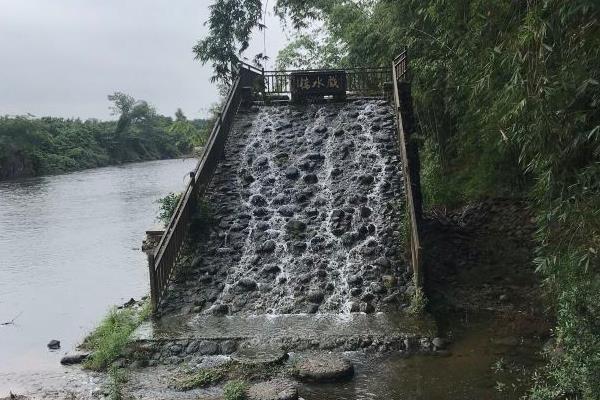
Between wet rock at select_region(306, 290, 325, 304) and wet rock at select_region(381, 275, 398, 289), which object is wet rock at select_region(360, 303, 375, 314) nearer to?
wet rock at select_region(381, 275, 398, 289)

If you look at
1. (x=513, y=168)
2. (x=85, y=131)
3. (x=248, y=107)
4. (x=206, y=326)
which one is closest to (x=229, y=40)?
(x=248, y=107)

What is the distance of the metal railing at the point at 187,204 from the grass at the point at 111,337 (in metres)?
0.47

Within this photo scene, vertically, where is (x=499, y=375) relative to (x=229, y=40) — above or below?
below

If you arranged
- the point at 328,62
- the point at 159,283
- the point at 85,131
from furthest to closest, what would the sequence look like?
the point at 85,131 → the point at 328,62 → the point at 159,283

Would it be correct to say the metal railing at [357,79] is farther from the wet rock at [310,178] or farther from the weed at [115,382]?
the weed at [115,382]

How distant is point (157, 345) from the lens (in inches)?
291

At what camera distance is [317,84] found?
1471 centimetres

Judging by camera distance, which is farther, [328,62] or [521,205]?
[328,62]

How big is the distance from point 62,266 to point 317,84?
8271 mm

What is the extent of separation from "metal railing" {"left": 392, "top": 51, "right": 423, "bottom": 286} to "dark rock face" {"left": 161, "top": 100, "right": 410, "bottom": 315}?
49 centimetres

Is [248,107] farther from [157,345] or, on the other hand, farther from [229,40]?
[157,345]

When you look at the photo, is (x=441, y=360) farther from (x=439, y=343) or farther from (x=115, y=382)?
(x=115, y=382)

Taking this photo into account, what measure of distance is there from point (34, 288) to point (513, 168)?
418 inches

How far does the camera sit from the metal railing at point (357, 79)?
1473 cm
